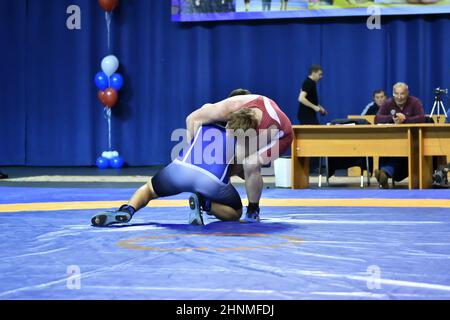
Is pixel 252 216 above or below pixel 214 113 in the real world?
below

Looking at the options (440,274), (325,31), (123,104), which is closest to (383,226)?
(440,274)

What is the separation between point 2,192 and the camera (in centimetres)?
723

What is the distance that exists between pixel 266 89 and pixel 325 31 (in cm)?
121

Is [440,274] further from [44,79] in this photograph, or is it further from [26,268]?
[44,79]

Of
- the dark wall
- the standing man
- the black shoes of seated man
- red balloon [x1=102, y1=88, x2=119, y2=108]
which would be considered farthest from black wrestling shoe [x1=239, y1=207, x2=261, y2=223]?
red balloon [x1=102, y1=88, x2=119, y2=108]

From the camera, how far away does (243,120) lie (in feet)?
14.7

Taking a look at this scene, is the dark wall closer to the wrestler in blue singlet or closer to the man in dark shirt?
the man in dark shirt

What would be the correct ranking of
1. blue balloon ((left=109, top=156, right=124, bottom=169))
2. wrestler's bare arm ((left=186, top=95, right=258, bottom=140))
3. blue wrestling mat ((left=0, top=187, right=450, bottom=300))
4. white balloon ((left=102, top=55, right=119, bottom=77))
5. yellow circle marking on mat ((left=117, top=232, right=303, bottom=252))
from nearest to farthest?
blue wrestling mat ((left=0, top=187, right=450, bottom=300)), yellow circle marking on mat ((left=117, top=232, right=303, bottom=252)), wrestler's bare arm ((left=186, top=95, right=258, bottom=140)), white balloon ((left=102, top=55, right=119, bottom=77)), blue balloon ((left=109, top=156, right=124, bottom=169))

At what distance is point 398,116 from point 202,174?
376cm

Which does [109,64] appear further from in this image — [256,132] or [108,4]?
[256,132]

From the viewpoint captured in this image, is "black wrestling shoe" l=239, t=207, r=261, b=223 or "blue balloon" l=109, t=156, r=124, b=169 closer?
"black wrestling shoe" l=239, t=207, r=261, b=223

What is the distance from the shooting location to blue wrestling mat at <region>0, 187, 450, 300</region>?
2.68 meters

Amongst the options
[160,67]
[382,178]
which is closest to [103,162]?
[160,67]

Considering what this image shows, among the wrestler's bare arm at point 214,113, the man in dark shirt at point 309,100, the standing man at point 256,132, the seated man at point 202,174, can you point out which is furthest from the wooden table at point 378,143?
the seated man at point 202,174
